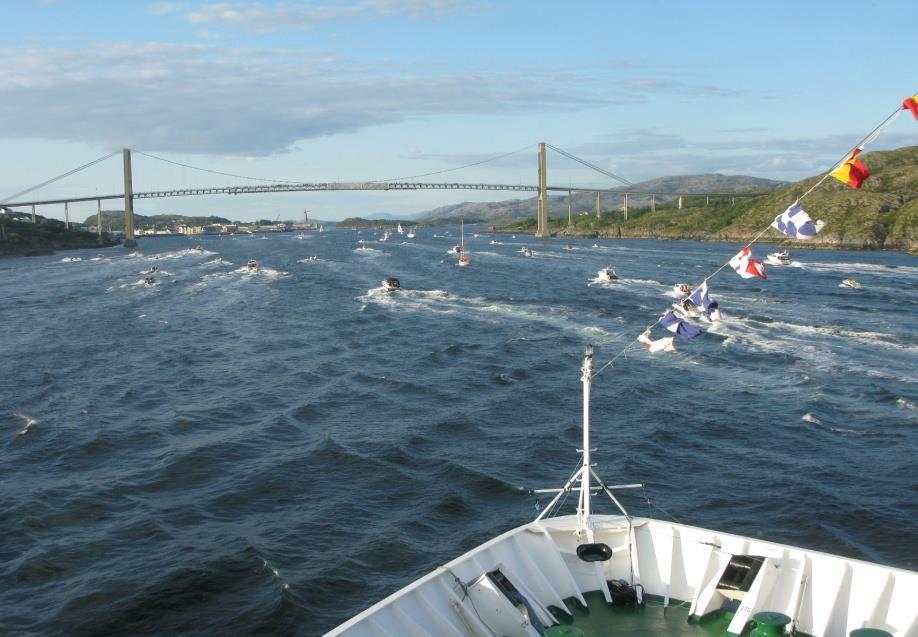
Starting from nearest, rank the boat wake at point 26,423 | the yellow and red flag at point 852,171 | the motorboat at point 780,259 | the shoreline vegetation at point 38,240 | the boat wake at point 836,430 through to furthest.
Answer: the yellow and red flag at point 852,171 → the boat wake at point 836,430 → the boat wake at point 26,423 → the motorboat at point 780,259 → the shoreline vegetation at point 38,240

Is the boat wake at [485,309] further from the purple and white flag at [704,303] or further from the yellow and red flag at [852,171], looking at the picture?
the yellow and red flag at [852,171]

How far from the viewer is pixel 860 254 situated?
11362cm

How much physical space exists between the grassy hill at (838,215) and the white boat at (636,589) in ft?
384

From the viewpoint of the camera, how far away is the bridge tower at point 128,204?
171m

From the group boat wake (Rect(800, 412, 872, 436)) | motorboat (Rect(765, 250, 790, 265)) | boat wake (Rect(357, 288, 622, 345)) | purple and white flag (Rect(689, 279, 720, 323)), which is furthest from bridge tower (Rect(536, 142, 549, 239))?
purple and white flag (Rect(689, 279, 720, 323))

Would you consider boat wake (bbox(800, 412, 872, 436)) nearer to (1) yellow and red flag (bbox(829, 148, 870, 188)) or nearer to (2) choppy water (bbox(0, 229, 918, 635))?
(2) choppy water (bbox(0, 229, 918, 635))

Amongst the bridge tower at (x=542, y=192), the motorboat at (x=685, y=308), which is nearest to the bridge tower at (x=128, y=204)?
the bridge tower at (x=542, y=192)

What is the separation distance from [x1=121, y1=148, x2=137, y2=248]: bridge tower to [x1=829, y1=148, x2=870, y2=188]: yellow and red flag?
171 meters

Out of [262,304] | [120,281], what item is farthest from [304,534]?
[120,281]

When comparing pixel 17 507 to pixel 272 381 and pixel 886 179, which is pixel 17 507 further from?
pixel 886 179

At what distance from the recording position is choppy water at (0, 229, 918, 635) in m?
17.8

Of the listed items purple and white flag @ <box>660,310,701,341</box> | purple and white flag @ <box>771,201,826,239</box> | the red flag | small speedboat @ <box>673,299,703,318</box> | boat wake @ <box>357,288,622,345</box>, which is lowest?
boat wake @ <box>357,288,622,345</box>

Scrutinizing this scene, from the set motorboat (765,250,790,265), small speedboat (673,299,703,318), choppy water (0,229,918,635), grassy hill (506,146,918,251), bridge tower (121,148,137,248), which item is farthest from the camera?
bridge tower (121,148,137,248)

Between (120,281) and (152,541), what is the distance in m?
68.0
